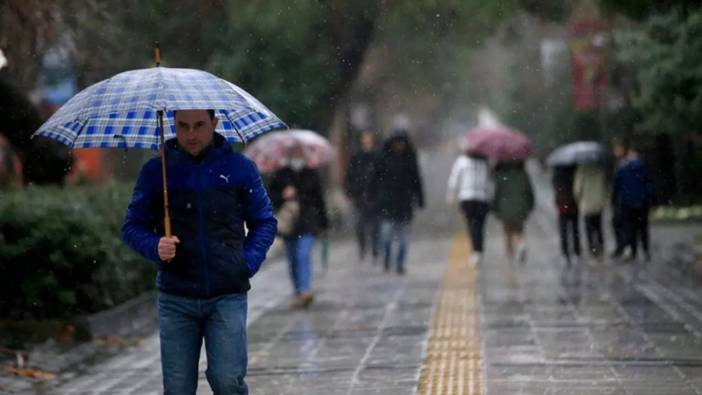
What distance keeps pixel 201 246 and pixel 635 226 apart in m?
14.8

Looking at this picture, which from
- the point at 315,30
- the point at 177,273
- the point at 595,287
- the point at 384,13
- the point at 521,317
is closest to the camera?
the point at 177,273

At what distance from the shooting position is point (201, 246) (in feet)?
20.6

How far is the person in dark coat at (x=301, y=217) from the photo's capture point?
50.5 feet

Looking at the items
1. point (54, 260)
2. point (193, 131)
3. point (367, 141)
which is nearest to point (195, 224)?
point (193, 131)

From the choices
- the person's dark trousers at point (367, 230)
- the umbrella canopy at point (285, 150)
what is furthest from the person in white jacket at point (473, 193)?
the umbrella canopy at point (285, 150)

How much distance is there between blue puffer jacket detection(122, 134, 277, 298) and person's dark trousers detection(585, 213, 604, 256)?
15.1 m

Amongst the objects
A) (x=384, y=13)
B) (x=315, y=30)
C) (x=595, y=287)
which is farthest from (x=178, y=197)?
(x=315, y=30)

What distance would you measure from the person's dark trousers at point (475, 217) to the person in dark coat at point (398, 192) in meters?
0.62

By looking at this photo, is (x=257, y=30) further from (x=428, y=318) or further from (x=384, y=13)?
(x=428, y=318)

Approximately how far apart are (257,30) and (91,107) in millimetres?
21437

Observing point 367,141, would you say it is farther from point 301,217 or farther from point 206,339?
point 206,339

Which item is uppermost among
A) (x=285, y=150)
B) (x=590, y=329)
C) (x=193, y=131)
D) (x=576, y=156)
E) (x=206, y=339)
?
(x=285, y=150)

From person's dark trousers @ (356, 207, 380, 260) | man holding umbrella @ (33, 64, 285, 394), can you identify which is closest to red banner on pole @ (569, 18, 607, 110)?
person's dark trousers @ (356, 207, 380, 260)

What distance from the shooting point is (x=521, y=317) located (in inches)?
528
